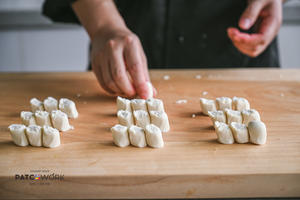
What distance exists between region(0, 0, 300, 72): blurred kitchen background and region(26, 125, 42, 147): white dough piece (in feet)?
7.67

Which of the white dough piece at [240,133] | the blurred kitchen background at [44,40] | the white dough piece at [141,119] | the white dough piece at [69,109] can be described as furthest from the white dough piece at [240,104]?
the blurred kitchen background at [44,40]

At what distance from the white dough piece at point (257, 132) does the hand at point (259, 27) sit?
2.24 ft

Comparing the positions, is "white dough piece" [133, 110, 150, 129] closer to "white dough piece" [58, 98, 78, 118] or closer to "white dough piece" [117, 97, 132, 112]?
"white dough piece" [117, 97, 132, 112]

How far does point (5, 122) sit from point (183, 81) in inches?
30.7

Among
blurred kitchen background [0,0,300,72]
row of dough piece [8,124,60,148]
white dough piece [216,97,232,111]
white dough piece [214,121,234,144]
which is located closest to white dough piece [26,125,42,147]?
row of dough piece [8,124,60,148]

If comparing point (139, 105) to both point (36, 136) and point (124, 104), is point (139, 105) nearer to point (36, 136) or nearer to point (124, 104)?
point (124, 104)

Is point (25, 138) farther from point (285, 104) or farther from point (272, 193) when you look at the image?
point (285, 104)

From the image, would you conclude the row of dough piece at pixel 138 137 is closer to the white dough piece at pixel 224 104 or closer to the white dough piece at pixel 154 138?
the white dough piece at pixel 154 138

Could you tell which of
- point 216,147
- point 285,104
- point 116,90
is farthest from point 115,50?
point 285,104

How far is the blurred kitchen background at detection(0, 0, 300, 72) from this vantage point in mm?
2988

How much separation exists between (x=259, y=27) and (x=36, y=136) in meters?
1.23

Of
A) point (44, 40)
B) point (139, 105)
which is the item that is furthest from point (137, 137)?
point (44, 40)

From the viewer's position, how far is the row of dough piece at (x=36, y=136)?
2.90ft

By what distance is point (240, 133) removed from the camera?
89cm
